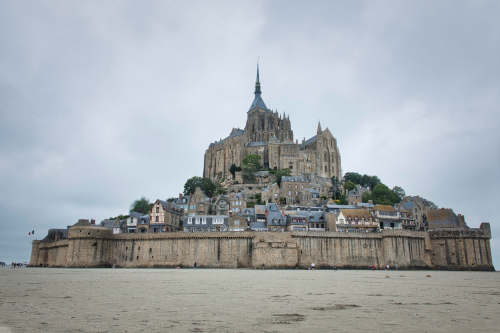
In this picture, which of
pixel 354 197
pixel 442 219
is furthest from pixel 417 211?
pixel 354 197

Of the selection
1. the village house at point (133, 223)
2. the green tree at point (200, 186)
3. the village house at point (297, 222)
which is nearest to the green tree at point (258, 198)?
the green tree at point (200, 186)

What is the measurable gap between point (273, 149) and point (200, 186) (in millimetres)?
28765

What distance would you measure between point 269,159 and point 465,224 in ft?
196

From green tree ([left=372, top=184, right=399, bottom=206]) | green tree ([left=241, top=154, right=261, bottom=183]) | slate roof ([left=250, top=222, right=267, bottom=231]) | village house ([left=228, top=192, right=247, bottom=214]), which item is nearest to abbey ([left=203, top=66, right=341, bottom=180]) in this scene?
green tree ([left=241, top=154, right=261, bottom=183])

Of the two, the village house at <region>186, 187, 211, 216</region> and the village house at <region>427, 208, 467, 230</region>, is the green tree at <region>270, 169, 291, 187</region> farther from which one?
the village house at <region>427, 208, 467, 230</region>

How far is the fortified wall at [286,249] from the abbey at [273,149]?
50595 millimetres

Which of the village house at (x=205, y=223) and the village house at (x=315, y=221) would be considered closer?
the village house at (x=315, y=221)

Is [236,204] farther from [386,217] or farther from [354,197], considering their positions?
[386,217]

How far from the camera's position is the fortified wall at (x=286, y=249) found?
182 feet

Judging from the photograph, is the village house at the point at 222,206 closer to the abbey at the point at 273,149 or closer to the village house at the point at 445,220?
the abbey at the point at 273,149

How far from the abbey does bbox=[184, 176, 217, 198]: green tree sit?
13.7m

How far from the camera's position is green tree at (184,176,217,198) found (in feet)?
316

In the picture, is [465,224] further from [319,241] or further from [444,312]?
[444,312]

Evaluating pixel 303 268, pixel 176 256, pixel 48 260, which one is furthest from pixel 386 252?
pixel 48 260
